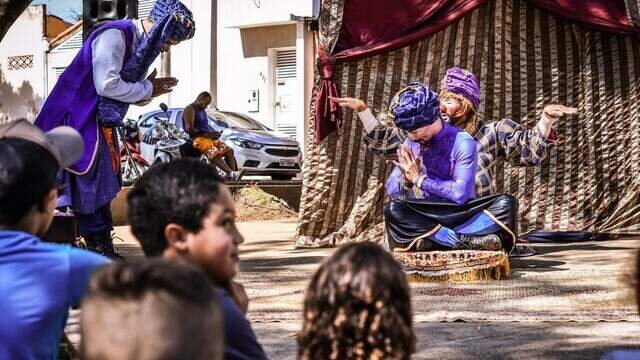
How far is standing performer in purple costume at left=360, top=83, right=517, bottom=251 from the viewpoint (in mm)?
7402

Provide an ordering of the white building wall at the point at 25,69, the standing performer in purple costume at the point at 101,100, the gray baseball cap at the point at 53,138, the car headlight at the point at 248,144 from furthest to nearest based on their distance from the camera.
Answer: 1. the white building wall at the point at 25,69
2. the car headlight at the point at 248,144
3. the standing performer in purple costume at the point at 101,100
4. the gray baseball cap at the point at 53,138

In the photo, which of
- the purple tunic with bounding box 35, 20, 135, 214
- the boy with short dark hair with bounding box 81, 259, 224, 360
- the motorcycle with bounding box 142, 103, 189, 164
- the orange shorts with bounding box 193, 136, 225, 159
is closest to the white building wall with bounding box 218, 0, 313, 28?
the motorcycle with bounding box 142, 103, 189, 164

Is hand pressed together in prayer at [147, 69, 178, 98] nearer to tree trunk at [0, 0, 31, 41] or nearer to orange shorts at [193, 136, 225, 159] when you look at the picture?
tree trunk at [0, 0, 31, 41]

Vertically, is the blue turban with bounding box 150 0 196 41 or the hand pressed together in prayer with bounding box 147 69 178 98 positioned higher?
the blue turban with bounding box 150 0 196 41

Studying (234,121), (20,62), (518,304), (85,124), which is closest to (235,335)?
(518,304)

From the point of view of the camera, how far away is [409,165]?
727 centimetres

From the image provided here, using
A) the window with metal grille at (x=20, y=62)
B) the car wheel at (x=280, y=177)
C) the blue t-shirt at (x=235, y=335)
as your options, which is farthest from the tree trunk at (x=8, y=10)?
the window with metal grille at (x=20, y=62)

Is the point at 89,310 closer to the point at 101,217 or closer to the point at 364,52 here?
the point at 101,217

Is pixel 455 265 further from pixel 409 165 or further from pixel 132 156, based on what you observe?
pixel 132 156

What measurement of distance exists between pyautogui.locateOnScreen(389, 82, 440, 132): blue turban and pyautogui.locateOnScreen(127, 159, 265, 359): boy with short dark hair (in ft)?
15.3

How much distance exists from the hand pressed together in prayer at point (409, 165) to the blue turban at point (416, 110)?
0.19 m

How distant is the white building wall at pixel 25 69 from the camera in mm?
34438

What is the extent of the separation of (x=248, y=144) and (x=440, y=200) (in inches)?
517

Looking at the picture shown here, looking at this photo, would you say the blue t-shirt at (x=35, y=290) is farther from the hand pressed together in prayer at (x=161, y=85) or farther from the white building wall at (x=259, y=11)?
the white building wall at (x=259, y=11)
